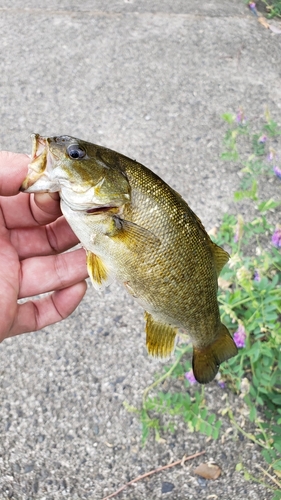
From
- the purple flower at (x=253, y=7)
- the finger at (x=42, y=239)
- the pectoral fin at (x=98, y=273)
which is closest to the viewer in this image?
the pectoral fin at (x=98, y=273)

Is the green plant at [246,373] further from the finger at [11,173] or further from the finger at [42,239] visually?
the finger at [11,173]

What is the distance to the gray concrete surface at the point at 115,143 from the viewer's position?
2.40 meters

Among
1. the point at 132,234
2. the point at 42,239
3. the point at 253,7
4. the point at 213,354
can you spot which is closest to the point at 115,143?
the point at 42,239

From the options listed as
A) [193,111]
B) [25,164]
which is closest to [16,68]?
[193,111]

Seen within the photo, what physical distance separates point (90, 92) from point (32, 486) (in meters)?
3.27

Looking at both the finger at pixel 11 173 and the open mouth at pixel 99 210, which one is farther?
the finger at pixel 11 173

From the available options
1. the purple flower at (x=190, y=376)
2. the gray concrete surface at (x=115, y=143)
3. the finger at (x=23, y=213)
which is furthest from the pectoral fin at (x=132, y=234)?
the gray concrete surface at (x=115, y=143)

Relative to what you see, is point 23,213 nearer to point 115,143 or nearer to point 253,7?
point 115,143

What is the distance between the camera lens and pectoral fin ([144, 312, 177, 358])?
5.94 ft

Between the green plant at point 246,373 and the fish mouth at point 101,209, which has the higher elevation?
the fish mouth at point 101,209

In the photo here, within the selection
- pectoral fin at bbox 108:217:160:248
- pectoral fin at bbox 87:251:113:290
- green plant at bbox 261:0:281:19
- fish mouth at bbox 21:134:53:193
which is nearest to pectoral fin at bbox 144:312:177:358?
pectoral fin at bbox 87:251:113:290

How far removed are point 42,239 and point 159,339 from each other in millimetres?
653

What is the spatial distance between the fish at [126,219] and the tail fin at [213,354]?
1.01 feet

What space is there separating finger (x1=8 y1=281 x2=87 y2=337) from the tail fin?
545 mm
